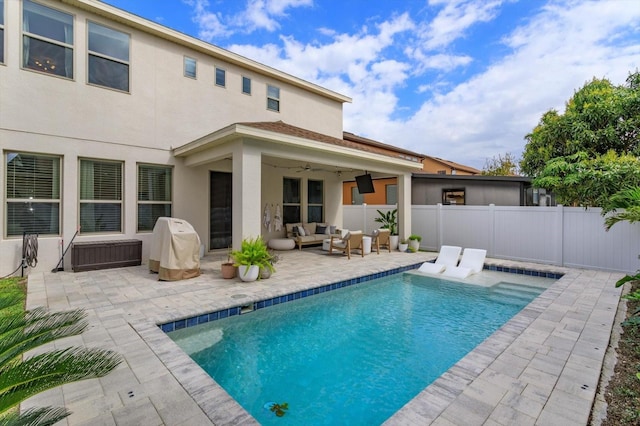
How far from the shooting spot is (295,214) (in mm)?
13133

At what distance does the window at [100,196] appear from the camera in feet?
26.6

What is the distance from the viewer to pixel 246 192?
7.14 metres

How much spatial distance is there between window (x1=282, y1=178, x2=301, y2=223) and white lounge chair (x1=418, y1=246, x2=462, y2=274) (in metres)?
5.82

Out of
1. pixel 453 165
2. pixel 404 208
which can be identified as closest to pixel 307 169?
pixel 404 208

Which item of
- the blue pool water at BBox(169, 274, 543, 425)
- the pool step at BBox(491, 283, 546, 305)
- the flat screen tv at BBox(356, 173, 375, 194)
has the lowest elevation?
the blue pool water at BBox(169, 274, 543, 425)

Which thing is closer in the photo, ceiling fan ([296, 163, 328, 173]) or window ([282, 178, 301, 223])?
ceiling fan ([296, 163, 328, 173])

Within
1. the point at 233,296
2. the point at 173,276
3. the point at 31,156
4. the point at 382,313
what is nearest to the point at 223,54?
the point at 31,156

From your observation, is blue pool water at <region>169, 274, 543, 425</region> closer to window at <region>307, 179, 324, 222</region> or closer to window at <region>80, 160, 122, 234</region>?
window at <region>80, 160, 122, 234</region>

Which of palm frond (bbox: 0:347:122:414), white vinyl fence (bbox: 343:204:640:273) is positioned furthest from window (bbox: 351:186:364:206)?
palm frond (bbox: 0:347:122:414)

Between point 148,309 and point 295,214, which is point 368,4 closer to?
point 295,214

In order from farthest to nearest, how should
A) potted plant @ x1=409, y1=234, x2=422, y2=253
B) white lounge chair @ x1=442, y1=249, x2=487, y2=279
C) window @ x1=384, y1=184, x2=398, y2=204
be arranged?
window @ x1=384, y1=184, x2=398, y2=204 → potted plant @ x1=409, y1=234, x2=422, y2=253 → white lounge chair @ x1=442, y1=249, x2=487, y2=279

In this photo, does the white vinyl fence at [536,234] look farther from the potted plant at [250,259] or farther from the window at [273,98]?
the potted plant at [250,259]

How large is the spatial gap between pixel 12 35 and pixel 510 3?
1251cm

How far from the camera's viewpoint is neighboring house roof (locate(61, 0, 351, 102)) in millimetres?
7914
